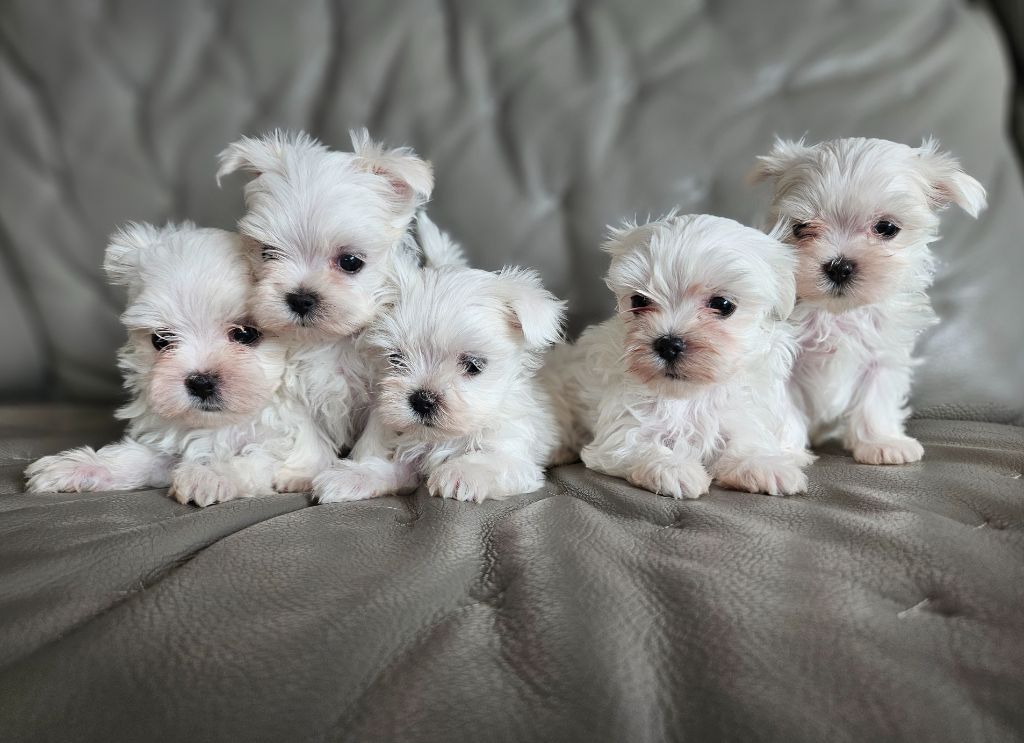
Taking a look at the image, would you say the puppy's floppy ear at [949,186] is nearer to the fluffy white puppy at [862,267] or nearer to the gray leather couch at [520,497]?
the fluffy white puppy at [862,267]

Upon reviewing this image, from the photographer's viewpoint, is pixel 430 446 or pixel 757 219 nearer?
pixel 430 446

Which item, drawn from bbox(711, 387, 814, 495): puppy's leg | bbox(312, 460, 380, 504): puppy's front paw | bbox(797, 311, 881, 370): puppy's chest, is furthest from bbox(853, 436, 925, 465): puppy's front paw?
bbox(312, 460, 380, 504): puppy's front paw

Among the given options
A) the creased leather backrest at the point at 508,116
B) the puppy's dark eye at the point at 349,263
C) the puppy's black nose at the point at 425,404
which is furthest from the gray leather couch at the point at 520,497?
the puppy's dark eye at the point at 349,263

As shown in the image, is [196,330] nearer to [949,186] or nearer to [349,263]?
[349,263]

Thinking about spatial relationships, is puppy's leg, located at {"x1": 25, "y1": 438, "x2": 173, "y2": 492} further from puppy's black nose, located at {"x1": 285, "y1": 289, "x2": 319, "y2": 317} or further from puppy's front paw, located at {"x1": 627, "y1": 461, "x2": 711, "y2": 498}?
puppy's front paw, located at {"x1": 627, "y1": 461, "x2": 711, "y2": 498}

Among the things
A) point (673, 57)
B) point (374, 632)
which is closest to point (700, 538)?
point (374, 632)

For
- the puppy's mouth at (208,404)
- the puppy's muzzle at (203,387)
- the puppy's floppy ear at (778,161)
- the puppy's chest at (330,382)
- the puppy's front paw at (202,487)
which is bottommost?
the puppy's front paw at (202,487)

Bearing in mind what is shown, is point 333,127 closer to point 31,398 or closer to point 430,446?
point 430,446
